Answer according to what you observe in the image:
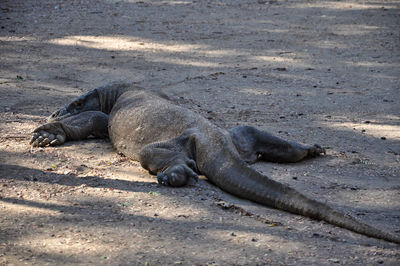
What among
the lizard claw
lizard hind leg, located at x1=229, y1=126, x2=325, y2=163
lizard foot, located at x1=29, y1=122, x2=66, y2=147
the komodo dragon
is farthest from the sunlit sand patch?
lizard foot, located at x1=29, y1=122, x2=66, y2=147

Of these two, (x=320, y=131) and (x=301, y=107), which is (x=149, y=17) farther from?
(x=320, y=131)

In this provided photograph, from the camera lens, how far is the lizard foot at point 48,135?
5414mm

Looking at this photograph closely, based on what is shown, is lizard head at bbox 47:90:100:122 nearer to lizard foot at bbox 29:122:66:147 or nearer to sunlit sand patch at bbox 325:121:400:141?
→ lizard foot at bbox 29:122:66:147

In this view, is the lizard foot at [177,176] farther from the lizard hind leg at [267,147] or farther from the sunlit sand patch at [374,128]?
the sunlit sand patch at [374,128]

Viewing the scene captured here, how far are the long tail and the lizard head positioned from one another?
205 cm

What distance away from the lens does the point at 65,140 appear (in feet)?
18.6

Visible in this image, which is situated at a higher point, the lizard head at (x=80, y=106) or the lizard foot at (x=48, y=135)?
the lizard head at (x=80, y=106)

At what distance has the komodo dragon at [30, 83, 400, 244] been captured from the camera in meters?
4.01

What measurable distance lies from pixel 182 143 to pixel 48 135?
1.66 metres

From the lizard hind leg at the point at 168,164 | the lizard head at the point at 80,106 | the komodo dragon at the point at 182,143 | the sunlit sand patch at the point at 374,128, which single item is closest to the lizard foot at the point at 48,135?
the komodo dragon at the point at 182,143

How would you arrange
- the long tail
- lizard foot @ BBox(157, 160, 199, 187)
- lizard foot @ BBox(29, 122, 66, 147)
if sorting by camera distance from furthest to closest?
lizard foot @ BBox(29, 122, 66, 147) → lizard foot @ BBox(157, 160, 199, 187) → the long tail

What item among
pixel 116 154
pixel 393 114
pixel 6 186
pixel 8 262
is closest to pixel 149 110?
pixel 116 154

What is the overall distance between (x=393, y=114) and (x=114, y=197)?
4215 mm

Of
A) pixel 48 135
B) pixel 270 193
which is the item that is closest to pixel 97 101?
pixel 48 135
